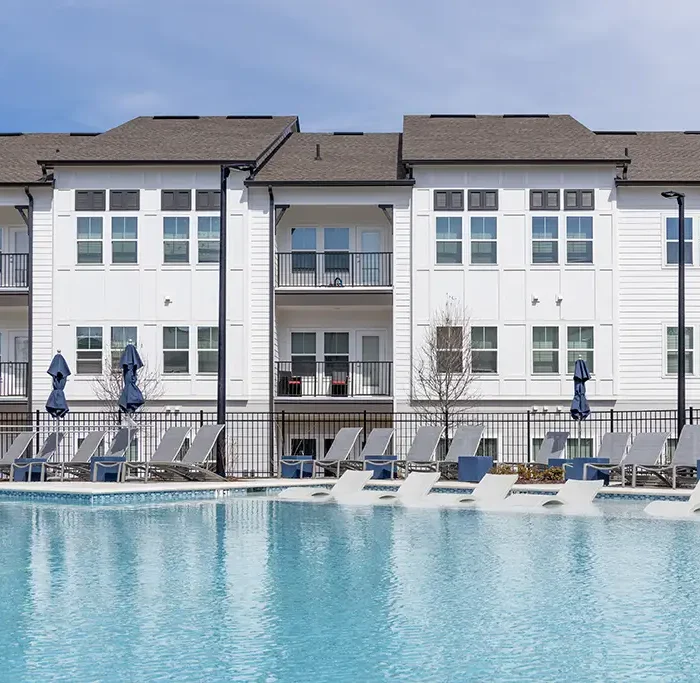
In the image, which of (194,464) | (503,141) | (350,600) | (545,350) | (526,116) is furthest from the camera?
(526,116)

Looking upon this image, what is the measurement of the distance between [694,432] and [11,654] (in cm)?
1608

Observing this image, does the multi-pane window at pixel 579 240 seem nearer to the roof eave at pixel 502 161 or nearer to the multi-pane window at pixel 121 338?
the roof eave at pixel 502 161

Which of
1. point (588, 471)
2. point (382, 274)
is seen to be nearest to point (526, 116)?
point (382, 274)

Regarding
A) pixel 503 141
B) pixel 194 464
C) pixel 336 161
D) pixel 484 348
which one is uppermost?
pixel 503 141

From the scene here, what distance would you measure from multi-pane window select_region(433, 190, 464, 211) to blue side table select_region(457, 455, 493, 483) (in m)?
9.61

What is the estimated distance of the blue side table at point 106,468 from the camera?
72.0ft

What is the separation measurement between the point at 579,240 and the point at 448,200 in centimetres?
369

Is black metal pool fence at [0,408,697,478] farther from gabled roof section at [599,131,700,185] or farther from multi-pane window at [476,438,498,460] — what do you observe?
gabled roof section at [599,131,700,185]

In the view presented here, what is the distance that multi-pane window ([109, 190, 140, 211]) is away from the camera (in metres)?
30.2

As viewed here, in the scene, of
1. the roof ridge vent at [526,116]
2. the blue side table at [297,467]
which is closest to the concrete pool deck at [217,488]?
the blue side table at [297,467]

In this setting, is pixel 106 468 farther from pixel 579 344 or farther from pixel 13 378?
pixel 579 344

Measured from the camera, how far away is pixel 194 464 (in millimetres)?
21516

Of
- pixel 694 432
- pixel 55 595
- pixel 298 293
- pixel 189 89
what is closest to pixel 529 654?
pixel 55 595

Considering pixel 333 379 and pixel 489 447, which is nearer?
pixel 489 447
